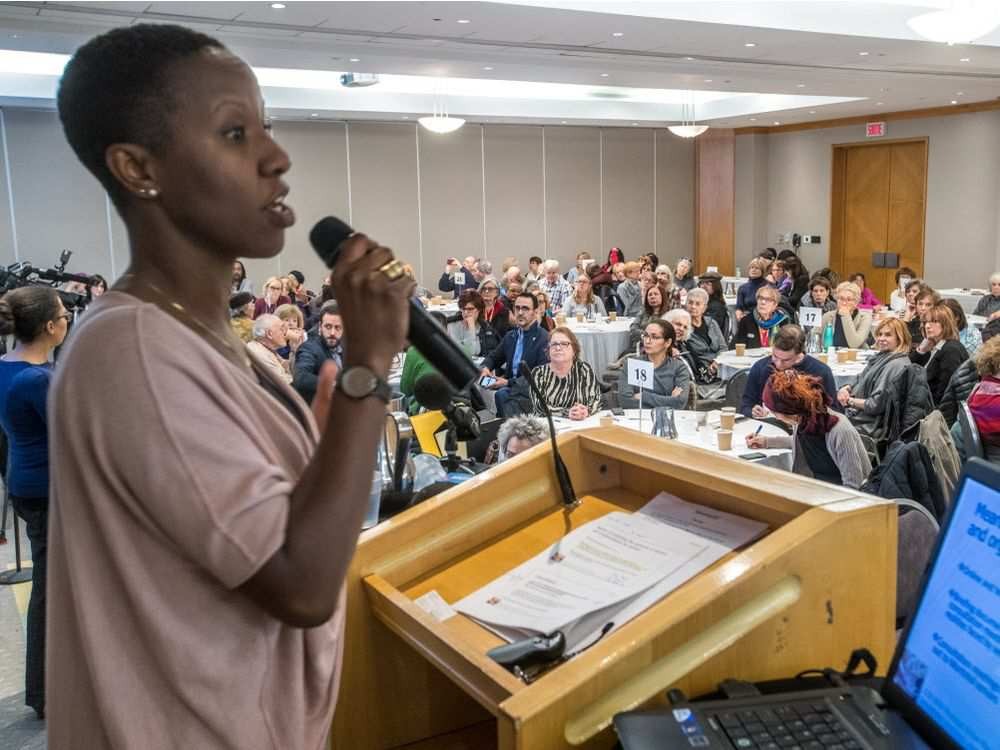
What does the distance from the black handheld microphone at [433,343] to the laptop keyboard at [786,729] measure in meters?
0.45

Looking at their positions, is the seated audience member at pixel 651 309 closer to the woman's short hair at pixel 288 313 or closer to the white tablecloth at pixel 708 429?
the white tablecloth at pixel 708 429

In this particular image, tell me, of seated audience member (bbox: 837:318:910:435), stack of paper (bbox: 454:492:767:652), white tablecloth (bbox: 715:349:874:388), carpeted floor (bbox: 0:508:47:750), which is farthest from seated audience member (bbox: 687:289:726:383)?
stack of paper (bbox: 454:492:767:652)

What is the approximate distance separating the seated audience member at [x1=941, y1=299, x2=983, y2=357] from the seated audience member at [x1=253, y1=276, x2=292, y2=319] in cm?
655

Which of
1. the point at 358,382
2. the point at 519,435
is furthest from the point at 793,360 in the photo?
the point at 358,382

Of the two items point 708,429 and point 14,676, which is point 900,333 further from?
point 14,676

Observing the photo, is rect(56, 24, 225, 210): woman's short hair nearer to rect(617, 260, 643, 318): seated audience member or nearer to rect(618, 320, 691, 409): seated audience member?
rect(618, 320, 691, 409): seated audience member

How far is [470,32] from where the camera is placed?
24.6ft

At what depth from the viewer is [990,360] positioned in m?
4.64

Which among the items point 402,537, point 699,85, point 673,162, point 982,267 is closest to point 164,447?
point 402,537

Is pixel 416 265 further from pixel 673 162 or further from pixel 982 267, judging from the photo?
pixel 982 267

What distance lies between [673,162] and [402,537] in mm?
17068

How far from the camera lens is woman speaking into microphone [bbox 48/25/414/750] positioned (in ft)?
2.49

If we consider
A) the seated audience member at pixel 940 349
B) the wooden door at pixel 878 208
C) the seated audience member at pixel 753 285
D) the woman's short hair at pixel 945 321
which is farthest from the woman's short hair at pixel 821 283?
the wooden door at pixel 878 208

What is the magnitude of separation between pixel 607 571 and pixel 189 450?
0.65m
